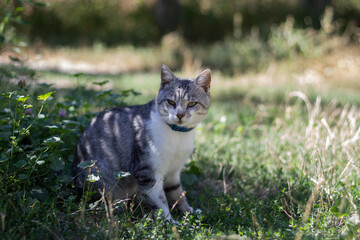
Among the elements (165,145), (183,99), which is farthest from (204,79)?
(165,145)

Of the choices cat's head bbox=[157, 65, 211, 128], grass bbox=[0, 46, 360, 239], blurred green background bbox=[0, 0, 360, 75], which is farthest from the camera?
blurred green background bbox=[0, 0, 360, 75]

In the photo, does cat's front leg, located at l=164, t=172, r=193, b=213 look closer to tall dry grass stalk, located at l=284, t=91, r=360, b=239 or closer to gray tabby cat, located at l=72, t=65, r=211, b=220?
gray tabby cat, located at l=72, t=65, r=211, b=220

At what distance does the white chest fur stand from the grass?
35 centimetres

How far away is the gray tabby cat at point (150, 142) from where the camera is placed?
8.30 ft

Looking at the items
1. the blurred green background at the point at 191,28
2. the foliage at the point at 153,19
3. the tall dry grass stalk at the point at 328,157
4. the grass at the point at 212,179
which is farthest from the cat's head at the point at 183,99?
the foliage at the point at 153,19

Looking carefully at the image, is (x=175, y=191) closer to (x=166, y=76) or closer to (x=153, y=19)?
(x=166, y=76)

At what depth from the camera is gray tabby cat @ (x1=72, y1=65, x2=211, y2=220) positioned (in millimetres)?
2529

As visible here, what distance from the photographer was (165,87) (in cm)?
273

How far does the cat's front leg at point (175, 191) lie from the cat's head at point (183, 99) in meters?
0.50

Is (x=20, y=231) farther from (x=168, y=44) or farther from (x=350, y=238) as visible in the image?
(x=168, y=44)

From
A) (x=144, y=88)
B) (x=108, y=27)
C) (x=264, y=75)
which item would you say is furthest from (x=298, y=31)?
(x=108, y=27)

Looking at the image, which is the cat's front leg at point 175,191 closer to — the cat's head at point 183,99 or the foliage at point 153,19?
the cat's head at point 183,99

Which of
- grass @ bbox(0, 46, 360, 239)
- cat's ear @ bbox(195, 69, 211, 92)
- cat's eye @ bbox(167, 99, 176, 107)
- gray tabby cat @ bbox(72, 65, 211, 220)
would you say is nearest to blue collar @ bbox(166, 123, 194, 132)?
gray tabby cat @ bbox(72, 65, 211, 220)

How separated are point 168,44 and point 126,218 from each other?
8.07 metres
